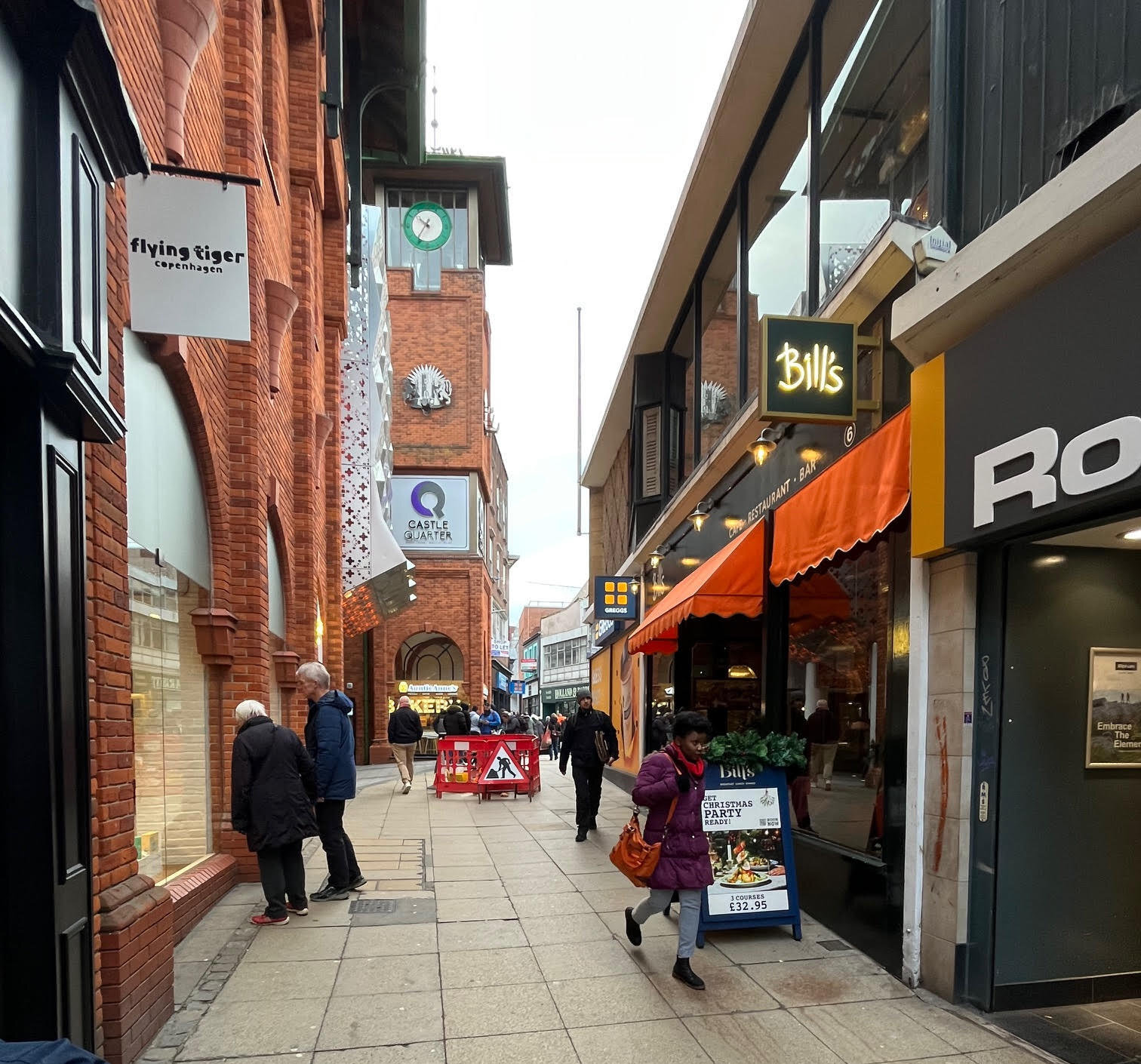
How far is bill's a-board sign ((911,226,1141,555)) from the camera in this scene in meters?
3.53

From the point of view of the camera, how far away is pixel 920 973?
4926 mm

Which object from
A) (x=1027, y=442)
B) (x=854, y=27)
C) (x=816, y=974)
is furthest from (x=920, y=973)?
(x=854, y=27)

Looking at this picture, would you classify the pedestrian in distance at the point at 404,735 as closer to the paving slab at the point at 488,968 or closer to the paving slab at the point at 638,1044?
the paving slab at the point at 488,968

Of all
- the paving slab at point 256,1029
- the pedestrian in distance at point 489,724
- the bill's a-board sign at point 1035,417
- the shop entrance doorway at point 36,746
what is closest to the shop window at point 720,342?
the bill's a-board sign at point 1035,417

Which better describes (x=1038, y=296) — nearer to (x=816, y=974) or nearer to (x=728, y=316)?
(x=816, y=974)

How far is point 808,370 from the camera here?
20.5 ft

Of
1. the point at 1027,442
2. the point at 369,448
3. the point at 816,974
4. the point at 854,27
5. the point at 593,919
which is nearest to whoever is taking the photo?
the point at 1027,442

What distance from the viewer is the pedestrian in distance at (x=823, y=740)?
7.55 metres

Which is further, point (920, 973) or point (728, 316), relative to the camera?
point (728, 316)

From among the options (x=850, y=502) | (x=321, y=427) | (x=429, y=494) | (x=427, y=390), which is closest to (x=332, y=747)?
(x=850, y=502)

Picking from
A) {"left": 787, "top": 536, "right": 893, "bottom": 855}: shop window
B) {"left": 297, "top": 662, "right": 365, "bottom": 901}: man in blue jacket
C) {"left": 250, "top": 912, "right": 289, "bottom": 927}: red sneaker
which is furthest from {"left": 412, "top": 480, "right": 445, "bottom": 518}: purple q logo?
{"left": 250, "top": 912, "right": 289, "bottom": 927}: red sneaker

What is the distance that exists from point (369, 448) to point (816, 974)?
12.4 m

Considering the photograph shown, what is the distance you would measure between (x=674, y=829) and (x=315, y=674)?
133 inches

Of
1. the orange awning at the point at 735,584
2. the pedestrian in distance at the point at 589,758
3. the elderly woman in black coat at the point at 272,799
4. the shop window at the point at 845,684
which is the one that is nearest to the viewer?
the elderly woman in black coat at the point at 272,799
